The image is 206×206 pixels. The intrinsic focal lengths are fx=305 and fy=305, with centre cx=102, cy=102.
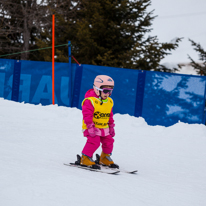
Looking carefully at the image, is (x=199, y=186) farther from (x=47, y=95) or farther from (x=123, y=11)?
(x=123, y=11)

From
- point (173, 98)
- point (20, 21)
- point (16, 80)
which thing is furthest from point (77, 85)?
point (20, 21)

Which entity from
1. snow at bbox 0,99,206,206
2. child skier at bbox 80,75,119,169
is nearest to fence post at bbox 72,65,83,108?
snow at bbox 0,99,206,206

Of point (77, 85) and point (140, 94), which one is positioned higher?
point (77, 85)

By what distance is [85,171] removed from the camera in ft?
14.0

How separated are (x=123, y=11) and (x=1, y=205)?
14.3m

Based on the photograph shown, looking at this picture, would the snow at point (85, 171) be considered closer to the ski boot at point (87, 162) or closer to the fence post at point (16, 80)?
the ski boot at point (87, 162)

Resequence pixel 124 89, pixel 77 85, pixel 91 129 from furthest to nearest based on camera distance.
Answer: pixel 77 85, pixel 124 89, pixel 91 129

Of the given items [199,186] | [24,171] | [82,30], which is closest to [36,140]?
[24,171]

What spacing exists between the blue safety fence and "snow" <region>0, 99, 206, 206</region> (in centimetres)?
48

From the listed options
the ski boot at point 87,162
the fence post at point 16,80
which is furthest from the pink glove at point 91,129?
the fence post at point 16,80

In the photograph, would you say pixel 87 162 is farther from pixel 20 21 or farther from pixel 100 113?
pixel 20 21

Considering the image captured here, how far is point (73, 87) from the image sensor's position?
1027 centimetres

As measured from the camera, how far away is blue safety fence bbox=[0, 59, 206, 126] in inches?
344

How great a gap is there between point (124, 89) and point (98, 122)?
491 cm
